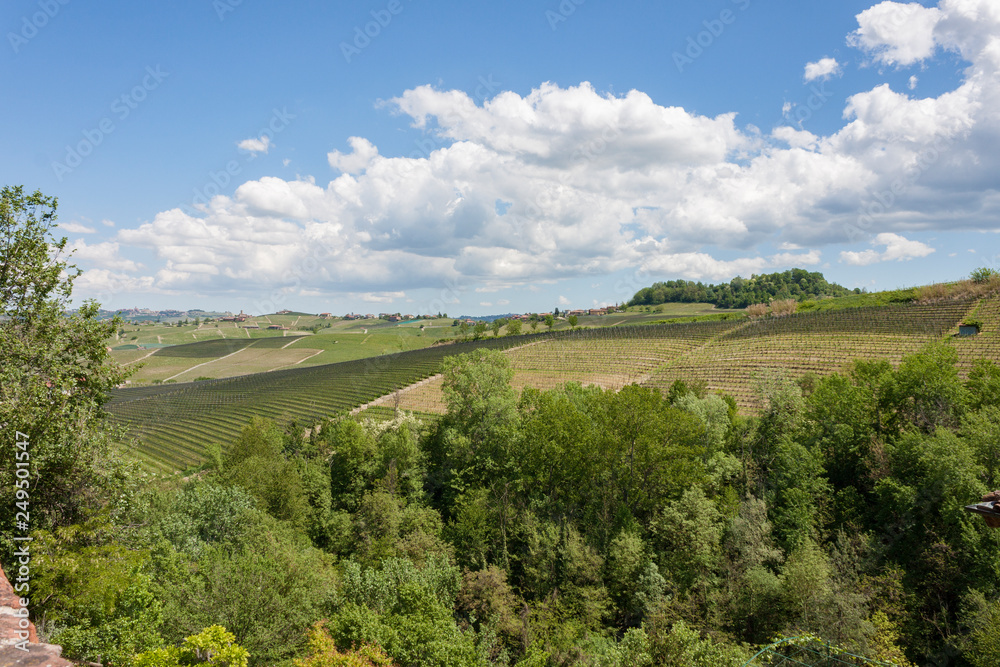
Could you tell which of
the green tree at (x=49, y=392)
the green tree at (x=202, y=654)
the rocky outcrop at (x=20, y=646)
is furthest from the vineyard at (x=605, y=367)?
the rocky outcrop at (x=20, y=646)

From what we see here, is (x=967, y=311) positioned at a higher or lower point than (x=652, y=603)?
higher

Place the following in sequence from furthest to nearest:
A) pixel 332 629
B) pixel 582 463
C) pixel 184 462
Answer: pixel 184 462, pixel 582 463, pixel 332 629

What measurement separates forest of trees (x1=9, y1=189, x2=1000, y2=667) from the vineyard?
2097 centimetres

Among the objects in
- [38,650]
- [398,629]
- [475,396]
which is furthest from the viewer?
[475,396]

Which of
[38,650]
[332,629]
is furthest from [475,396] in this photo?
[38,650]

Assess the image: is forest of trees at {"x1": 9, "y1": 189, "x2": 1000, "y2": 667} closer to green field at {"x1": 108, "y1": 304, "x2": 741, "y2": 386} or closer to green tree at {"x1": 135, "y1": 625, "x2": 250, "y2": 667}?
green tree at {"x1": 135, "y1": 625, "x2": 250, "y2": 667}

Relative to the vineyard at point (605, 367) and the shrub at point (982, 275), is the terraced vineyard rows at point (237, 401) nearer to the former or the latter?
the vineyard at point (605, 367)

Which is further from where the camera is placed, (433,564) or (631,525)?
(631,525)

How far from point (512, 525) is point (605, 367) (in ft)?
199

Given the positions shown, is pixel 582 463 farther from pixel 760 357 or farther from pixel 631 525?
pixel 760 357

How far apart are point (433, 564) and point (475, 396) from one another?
18.8 m

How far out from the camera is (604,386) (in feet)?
278

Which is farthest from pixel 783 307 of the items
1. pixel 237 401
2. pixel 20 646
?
pixel 20 646

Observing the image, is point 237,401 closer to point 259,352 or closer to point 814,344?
point 259,352
